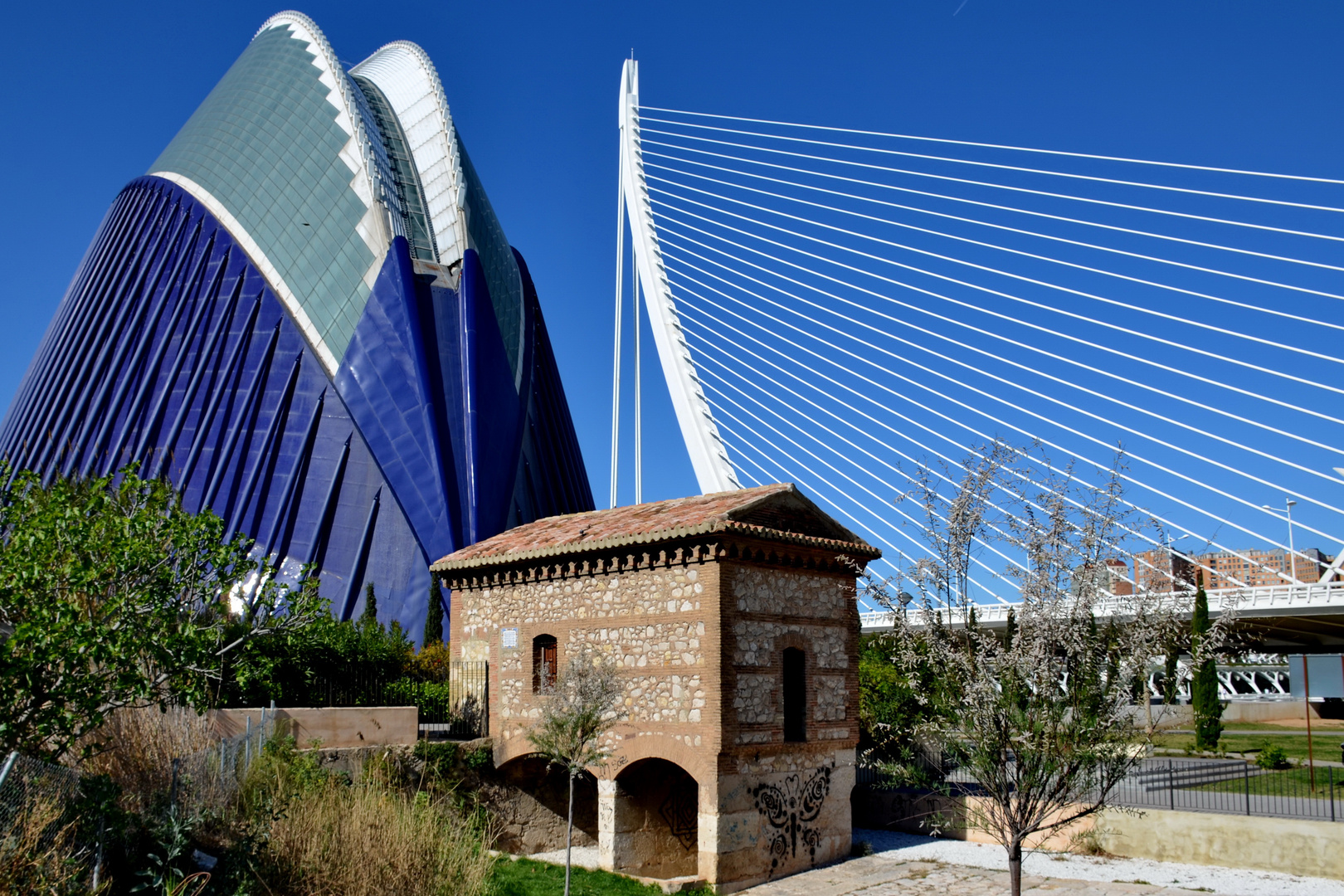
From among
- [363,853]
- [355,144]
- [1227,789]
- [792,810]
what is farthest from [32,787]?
[355,144]

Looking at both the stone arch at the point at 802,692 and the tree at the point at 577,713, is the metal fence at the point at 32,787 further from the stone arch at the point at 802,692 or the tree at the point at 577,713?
the stone arch at the point at 802,692

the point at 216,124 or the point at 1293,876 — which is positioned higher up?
the point at 216,124

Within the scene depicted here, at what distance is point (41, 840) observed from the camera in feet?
26.8

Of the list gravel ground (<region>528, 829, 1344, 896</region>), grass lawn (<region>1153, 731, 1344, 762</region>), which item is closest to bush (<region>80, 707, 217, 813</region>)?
gravel ground (<region>528, 829, 1344, 896</region>)

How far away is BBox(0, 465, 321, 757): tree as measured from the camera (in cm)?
933

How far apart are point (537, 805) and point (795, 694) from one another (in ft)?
15.4

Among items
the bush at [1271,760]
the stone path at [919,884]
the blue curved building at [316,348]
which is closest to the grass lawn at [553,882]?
the stone path at [919,884]

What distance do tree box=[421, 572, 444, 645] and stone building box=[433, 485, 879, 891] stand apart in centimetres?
1180

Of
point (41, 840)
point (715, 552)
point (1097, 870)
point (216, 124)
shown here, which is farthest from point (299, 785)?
point (216, 124)

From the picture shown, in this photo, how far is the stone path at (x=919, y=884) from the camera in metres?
14.6

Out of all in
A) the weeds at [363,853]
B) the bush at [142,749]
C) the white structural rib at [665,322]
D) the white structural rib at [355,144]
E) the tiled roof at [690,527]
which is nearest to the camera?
the weeds at [363,853]

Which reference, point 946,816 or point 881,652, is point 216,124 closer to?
point 881,652

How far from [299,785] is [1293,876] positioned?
13284 millimetres

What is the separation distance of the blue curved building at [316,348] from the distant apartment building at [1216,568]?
2062 cm
